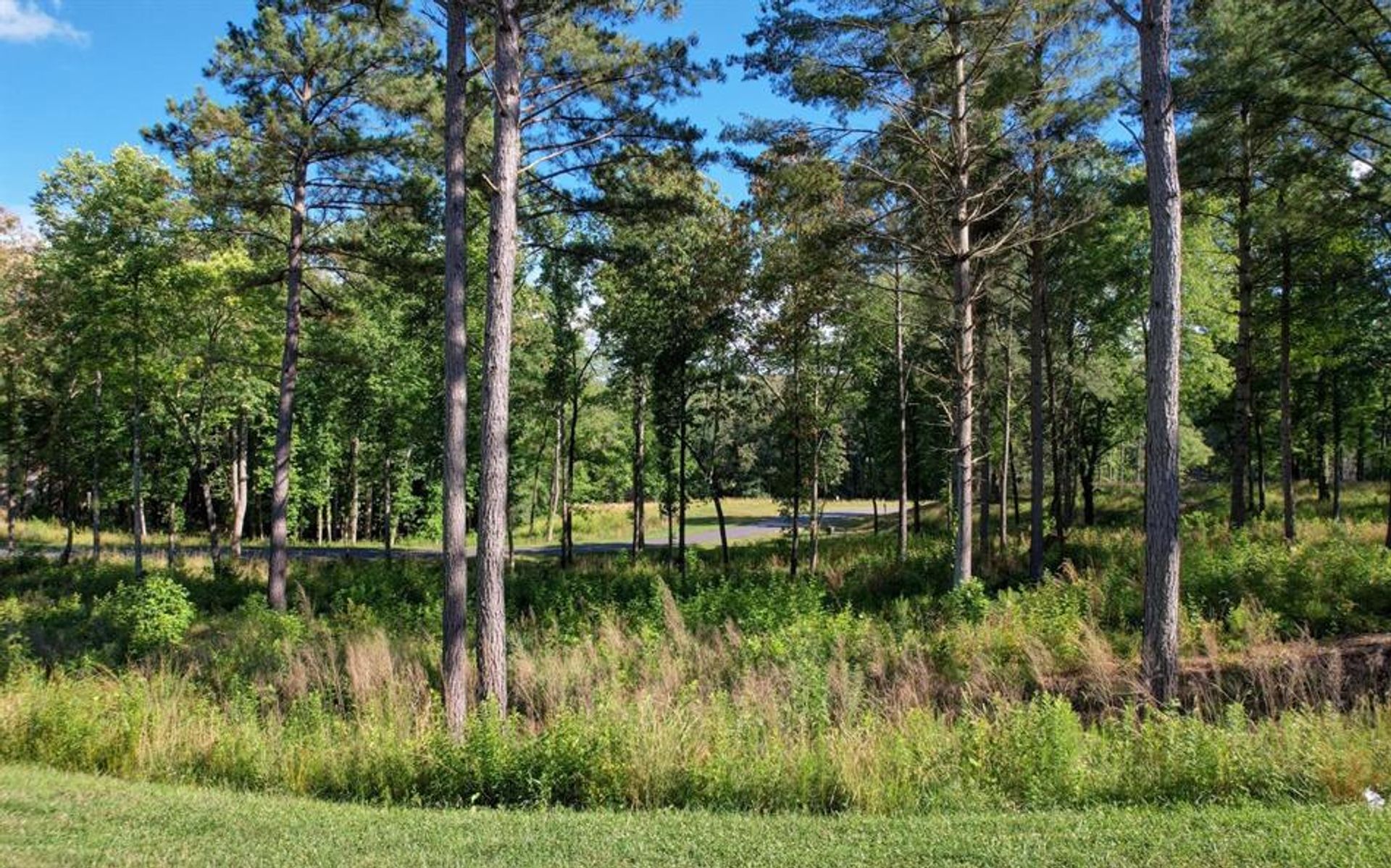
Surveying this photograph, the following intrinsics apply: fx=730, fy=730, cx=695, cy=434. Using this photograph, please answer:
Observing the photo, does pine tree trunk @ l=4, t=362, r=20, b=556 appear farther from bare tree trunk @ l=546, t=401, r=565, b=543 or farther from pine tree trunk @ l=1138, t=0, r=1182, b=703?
pine tree trunk @ l=1138, t=0, r=1182, b=703

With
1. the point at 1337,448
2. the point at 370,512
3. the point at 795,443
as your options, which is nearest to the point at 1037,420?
the point at 795,443

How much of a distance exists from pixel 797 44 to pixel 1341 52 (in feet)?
25.2

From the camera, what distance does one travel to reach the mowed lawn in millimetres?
3631

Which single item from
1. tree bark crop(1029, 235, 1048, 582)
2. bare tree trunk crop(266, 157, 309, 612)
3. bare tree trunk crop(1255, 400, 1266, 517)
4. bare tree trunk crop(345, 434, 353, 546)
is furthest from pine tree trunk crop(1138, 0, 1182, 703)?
bare tree trunk crop(345, 434, 353, 546)

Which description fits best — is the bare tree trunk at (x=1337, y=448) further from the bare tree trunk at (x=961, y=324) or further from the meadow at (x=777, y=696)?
the bare tree trunk at (x=961, y=324)

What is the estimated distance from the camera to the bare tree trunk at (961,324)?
35.3ft

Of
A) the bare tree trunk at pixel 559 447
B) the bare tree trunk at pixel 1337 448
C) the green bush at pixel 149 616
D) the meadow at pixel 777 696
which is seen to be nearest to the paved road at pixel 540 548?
the bare tree trunk at pixel 559 447

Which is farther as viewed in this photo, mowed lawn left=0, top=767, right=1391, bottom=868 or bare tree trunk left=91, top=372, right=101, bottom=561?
bare tree trunk left=91, top=372, right=101, bottom=561

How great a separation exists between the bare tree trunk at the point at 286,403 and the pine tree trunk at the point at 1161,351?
1328cm

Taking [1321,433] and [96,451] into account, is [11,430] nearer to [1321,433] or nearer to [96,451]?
[96,451]

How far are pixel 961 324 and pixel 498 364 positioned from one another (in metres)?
7.07

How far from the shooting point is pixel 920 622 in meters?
10.4

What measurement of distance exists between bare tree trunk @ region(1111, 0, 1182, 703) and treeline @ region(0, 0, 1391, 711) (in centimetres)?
3

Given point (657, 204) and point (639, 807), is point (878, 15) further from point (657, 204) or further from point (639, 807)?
point (639, 807)
